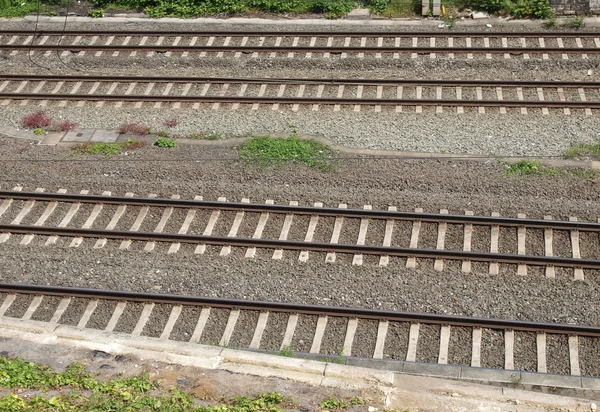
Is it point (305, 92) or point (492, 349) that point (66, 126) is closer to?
point (305, 92)

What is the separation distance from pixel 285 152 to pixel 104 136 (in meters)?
3.70

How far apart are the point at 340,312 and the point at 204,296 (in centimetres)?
201

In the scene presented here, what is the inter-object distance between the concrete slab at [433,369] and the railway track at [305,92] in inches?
267

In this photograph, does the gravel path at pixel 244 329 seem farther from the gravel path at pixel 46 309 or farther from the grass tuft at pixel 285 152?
the grass tuft at pixel 285 152

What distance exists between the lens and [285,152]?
14820mm

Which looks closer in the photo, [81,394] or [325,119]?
[81,394]

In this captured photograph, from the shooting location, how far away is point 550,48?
1728 centimetres

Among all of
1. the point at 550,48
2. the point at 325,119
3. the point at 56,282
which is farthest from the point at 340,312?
the point at 550,48

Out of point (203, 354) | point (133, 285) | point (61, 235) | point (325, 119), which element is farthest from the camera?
point (325, 119)

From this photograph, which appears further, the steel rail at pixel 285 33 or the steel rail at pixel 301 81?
the steel rail at pixel 285 33

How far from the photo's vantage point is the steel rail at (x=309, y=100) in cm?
1580

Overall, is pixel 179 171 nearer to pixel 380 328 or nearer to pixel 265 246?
pixel 265 246

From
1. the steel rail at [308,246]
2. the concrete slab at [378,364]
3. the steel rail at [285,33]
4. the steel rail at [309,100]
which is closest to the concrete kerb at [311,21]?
the steel rail at [285,33]

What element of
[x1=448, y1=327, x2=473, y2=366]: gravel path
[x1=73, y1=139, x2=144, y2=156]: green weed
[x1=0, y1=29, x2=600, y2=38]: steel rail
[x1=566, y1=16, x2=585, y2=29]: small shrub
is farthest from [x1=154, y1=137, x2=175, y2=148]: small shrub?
[x1=566, y1=16, x2=585, y2=29]: small shrub
